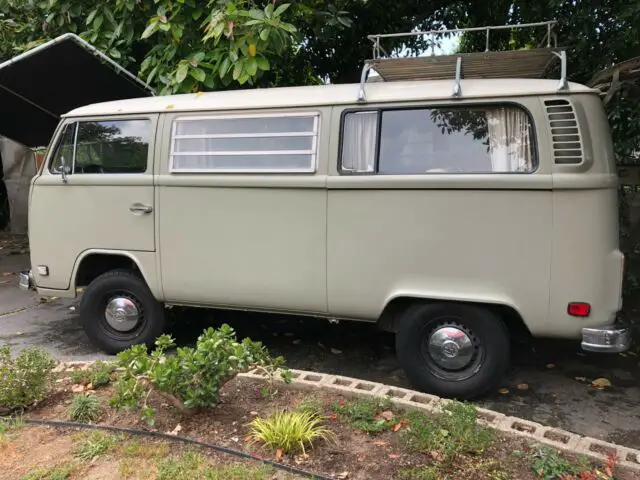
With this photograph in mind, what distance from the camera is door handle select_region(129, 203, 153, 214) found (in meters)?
4.81

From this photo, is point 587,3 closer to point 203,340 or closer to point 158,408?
point 203,340

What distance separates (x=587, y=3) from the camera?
592 cm

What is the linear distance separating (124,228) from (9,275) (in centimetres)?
542

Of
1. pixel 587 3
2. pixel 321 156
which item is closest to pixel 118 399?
pixel 321 156

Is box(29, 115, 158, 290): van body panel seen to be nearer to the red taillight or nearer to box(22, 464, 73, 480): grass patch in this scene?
box(22, 464, 73, 480): grass patch

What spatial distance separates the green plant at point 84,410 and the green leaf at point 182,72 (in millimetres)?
3311

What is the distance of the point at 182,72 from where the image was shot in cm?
Answer: 562

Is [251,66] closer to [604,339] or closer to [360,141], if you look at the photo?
[360,141]

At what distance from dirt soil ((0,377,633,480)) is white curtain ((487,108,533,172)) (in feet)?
5.96

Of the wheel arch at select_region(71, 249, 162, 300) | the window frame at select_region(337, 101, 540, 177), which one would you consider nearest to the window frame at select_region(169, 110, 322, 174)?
the window frame at select_region(337, 101, 540, 177)

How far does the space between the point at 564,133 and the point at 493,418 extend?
1935 millimetres

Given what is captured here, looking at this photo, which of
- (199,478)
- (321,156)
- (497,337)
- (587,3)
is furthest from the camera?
(587,3)

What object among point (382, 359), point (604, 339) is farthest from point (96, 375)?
point (604, 339)

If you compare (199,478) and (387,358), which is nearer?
(199,478)
